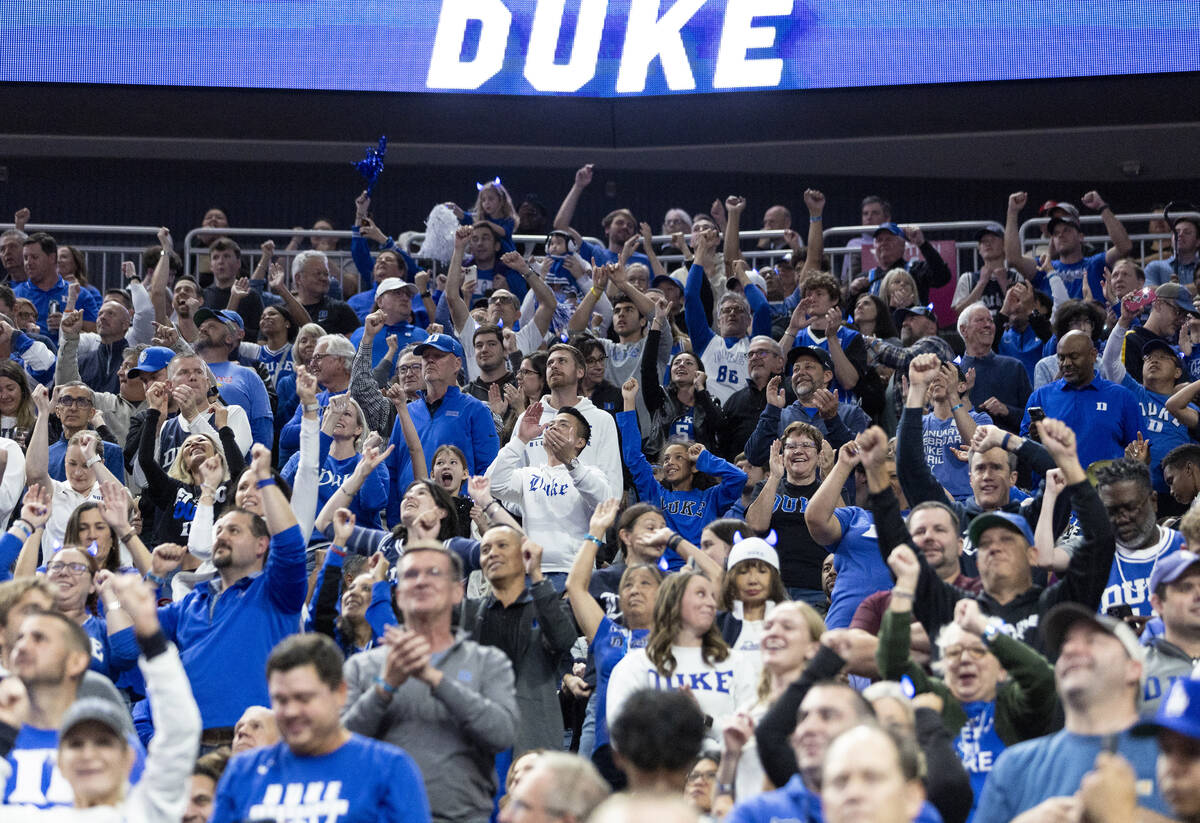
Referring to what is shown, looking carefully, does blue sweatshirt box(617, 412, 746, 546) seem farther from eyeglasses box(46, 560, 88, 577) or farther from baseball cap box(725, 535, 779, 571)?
eyeglasses box(46, 560, 88, 577)

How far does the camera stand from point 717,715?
6453mm

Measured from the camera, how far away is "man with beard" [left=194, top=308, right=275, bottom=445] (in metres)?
10.4

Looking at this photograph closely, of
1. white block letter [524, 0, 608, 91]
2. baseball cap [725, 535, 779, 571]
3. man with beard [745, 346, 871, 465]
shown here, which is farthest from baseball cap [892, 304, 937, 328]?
white block letter [524, 0, 608, 91]

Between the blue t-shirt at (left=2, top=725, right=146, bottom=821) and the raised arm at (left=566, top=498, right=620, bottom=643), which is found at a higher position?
the raised arm at (left=566, top=498, right=620, bottom=643)

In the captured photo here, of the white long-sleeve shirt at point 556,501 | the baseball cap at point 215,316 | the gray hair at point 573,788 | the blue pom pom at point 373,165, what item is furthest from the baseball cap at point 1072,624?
the blue pom pom at point 373,165

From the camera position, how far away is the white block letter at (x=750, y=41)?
16203 mm

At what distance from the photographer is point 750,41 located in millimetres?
16234

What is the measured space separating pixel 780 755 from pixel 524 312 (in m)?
7.94

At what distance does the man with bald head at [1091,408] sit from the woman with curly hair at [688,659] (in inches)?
139

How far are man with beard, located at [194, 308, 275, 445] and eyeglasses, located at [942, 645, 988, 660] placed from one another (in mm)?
5751

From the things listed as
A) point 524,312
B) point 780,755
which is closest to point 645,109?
point 524,312

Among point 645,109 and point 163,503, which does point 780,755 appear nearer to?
point 163,503

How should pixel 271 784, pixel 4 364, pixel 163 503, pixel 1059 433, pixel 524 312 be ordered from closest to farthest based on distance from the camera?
pixel 271 784
pixel 1059 433
pixel 163 503
pixel 4 364
pixel 524 312

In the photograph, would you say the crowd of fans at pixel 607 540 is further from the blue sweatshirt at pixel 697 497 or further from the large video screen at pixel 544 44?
the large video screen at pixel 544 44
